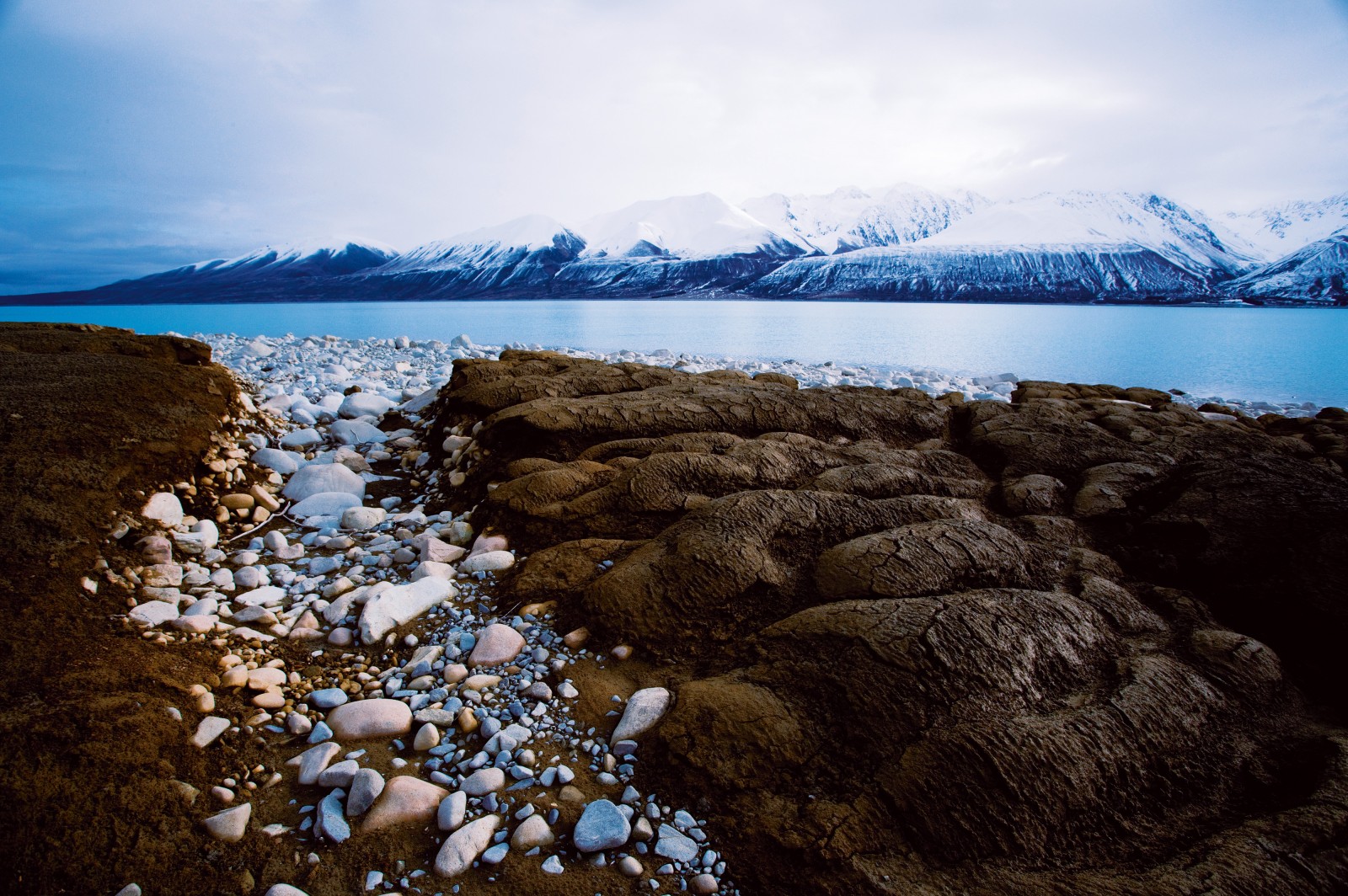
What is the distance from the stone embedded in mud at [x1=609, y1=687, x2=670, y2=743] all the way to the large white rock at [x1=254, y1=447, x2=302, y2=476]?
4003 millimetres

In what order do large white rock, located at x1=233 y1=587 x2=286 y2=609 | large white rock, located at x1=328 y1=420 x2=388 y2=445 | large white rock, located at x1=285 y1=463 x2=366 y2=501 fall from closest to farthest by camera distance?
large white rock, located at x1=233 y1=587 x2=286 y2=609
large white rock, located at x1=285 y1=463 x2=366 y2=501
large white rock, located at x1=328 y1=420 x2=388 y2=445

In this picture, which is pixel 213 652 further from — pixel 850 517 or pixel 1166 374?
pixel 1166 374

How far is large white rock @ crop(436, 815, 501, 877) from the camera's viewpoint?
186 cm

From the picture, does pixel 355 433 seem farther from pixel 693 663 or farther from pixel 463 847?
pixel 463 847

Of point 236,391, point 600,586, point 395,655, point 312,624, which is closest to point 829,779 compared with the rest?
point 600,586

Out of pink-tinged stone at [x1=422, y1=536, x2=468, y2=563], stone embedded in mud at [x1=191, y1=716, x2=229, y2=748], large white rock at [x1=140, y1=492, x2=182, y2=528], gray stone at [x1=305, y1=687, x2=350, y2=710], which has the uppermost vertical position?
large white rock at [x1=140, y1=492, x2=182, y2=528]

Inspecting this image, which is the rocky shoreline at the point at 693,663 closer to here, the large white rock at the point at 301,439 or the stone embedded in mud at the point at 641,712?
the stone embedded in mud at the point at 641,712

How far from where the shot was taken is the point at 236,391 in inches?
212

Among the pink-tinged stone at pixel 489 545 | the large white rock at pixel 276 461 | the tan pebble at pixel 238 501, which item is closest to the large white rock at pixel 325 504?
the tan pebble at pixel 238 501

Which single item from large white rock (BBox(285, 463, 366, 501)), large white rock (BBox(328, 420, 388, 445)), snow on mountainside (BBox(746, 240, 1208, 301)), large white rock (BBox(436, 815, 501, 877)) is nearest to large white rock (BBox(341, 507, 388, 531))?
large white rock (BBox(285, 463, 366, 501))

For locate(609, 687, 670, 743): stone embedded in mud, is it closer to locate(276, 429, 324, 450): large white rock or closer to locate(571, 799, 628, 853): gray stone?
locate(571, 799, 628, 853): gray stone

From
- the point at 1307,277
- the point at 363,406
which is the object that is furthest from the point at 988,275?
the point at 363,406

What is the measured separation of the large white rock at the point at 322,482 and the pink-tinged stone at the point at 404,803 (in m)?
3.18

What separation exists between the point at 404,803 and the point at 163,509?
285 cm
